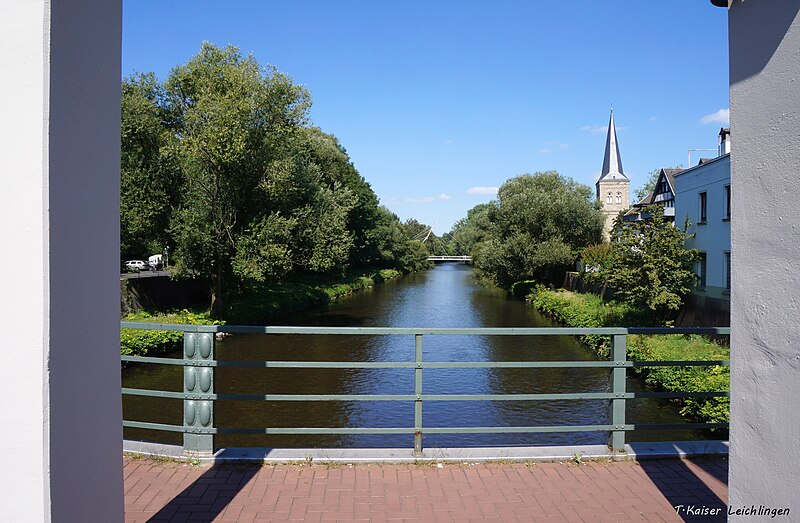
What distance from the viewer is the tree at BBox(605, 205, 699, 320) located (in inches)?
738

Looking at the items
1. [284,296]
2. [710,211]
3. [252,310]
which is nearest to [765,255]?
[710,211]

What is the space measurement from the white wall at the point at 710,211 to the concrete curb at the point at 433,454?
→ 1626 cm

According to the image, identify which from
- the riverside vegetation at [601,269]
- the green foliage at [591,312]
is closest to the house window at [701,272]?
the riverside vegetation at [601,269]

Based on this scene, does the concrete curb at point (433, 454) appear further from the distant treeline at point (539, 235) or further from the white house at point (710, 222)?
the distant treeline at point (539, 235)

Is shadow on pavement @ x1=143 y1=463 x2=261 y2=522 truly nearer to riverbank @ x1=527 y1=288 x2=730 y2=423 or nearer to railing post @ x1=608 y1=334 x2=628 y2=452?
railing post @ x1=608 y1=334 x2=628 y2=452

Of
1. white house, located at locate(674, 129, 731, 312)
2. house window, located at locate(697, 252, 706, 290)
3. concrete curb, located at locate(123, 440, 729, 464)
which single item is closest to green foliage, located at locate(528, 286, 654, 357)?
house window, located at locate(697, 252, 706, 290)

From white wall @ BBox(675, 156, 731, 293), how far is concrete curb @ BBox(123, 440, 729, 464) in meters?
16.3

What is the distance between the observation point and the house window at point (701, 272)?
2053cm

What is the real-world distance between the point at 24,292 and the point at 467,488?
2.97 metres

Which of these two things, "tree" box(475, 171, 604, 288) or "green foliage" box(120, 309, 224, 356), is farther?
"tree" box(475, 171, 604, 288)

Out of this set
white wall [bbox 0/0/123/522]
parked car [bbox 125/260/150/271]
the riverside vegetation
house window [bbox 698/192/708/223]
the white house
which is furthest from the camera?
parked car [bbox 125/260/150/271]

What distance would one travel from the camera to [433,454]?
4.50m

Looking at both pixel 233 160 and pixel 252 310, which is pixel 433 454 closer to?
pixel 233 160

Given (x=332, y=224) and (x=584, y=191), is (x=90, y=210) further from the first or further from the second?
(x=584, y=191)
